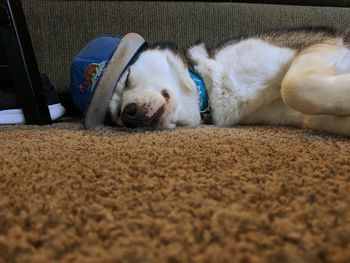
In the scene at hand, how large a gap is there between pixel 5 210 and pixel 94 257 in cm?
21

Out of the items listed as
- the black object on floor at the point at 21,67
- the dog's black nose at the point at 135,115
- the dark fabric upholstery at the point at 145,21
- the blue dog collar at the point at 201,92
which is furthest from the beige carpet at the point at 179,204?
the dark fabric upholstery at the point at 145,21

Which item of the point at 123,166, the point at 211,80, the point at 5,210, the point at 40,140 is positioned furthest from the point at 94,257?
the point at 211,80

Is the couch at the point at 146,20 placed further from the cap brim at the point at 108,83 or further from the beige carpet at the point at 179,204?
the beige carpet at the point at 179,204

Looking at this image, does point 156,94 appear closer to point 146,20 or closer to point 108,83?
point 108,83

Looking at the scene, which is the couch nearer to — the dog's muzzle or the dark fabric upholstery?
the dark fabric upholstery

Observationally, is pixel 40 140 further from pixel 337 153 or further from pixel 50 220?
pixel 337 153

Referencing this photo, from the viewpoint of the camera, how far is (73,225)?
509mm

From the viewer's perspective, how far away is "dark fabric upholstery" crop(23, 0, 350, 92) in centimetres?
218

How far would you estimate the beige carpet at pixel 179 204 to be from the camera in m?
0.43

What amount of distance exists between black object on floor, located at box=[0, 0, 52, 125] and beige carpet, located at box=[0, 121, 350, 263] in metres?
0.84

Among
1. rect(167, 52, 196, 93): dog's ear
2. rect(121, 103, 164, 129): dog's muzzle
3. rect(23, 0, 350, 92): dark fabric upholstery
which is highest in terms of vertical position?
rect(23, 0, 350, 92): dark fabric upholstery

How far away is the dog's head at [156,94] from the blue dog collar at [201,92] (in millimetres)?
19

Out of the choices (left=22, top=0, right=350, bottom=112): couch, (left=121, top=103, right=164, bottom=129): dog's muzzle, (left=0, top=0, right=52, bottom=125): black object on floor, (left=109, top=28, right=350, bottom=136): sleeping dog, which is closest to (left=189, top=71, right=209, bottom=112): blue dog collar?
(left=109, top=28, right=350, bottom=136): sleeping dog

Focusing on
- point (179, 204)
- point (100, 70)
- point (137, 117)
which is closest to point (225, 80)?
point (137, 117)
